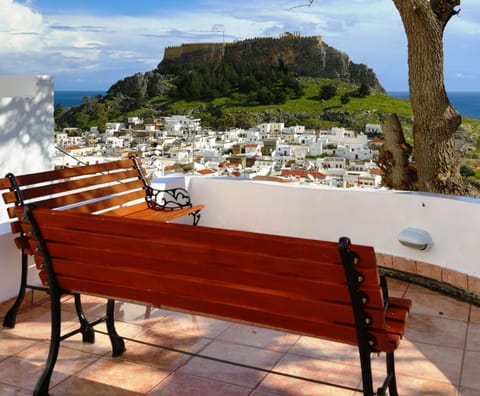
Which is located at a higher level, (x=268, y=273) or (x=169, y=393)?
(x=268, y=273)

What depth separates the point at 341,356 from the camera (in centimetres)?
283

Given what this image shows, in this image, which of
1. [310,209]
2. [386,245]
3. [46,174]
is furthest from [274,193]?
[46,174]

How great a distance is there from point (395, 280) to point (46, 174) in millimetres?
2164

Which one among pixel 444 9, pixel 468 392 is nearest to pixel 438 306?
pixel 468 392

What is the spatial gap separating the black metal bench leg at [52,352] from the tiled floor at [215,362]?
0.08 metres

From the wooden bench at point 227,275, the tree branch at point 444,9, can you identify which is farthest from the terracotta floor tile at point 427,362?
the tree branch at point 444,9

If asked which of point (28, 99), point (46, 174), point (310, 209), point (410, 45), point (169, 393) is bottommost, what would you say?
point (169, 393)

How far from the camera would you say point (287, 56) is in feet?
91.6

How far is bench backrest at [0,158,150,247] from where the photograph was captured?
3.18 m

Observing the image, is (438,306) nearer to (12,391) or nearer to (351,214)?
(351,214)

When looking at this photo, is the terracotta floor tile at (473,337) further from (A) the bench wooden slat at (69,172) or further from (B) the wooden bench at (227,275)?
(A) the bench wooden slat at (69,172)

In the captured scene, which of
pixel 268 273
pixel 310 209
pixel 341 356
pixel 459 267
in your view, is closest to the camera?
pixel 268 273

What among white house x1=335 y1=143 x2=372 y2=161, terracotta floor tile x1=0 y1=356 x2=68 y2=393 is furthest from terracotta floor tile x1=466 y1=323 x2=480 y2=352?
white house x1=335 y1=143 x2=372 y2=161

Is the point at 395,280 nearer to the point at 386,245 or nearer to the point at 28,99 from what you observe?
the point at 386,245
